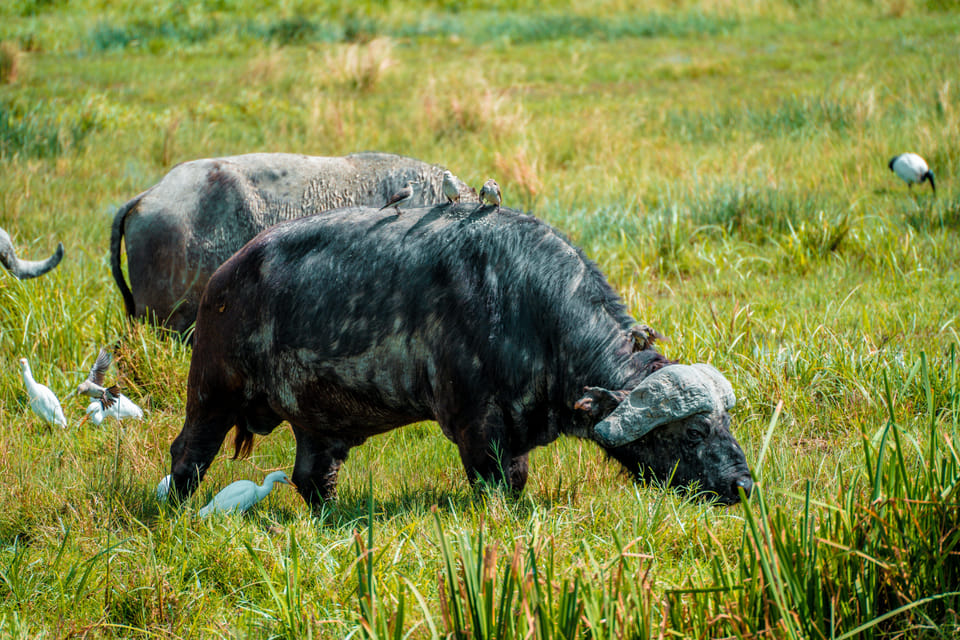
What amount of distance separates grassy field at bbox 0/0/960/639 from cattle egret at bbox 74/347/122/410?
236 millimetres

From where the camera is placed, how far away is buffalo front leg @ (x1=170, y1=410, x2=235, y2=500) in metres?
4.38

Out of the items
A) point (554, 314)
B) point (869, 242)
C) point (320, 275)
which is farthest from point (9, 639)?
point (869, 242)

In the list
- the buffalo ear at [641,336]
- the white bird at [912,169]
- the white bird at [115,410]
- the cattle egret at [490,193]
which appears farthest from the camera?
the white bird at [912,169]

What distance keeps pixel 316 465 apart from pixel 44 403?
2.04m

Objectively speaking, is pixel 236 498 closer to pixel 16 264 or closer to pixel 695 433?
pixel 695 433

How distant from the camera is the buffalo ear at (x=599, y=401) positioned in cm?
362

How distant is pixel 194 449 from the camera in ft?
14.4

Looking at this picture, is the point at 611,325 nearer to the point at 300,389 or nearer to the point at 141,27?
the point at 300,389

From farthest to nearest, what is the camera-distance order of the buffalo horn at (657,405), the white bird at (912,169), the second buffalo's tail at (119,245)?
the white bird at (912,169) → the second buffalo's tail at (119,245) → the buffalo horn at (657,405)

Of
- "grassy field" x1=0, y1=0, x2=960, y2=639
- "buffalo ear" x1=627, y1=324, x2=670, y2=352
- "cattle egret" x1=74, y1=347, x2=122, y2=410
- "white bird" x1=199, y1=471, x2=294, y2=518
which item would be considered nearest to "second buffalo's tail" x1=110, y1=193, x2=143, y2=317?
"grassy field" x1=0, y1=0, x2=960, y2=639

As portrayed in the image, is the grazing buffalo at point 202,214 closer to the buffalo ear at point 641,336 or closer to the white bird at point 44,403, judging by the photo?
the white bird at point 44,403

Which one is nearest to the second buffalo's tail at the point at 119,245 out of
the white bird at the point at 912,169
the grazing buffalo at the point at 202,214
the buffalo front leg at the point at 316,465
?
the grazing buffalo at the point at 202,214

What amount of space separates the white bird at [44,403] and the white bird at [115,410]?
0.58 feet

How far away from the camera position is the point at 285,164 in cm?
677
